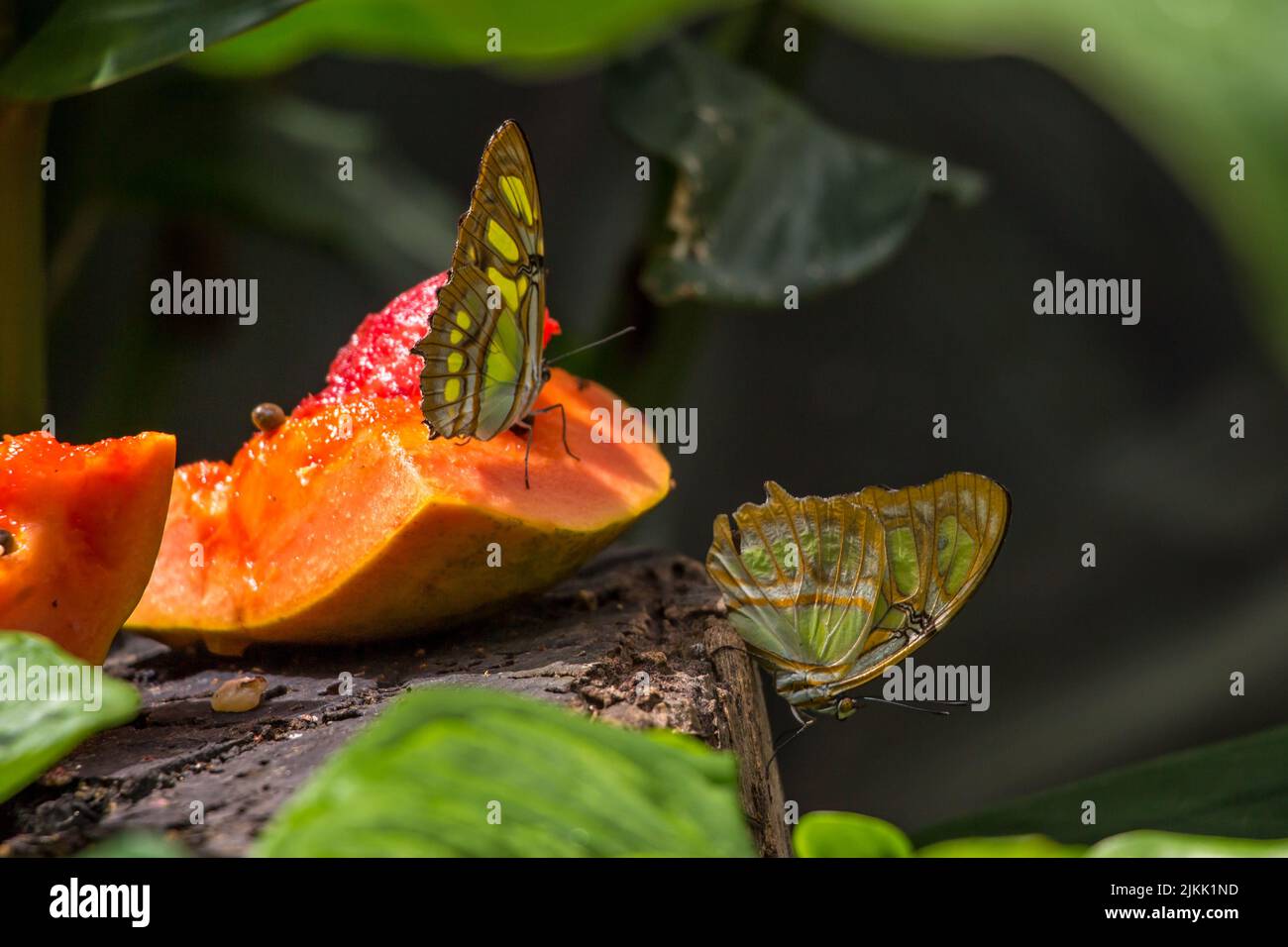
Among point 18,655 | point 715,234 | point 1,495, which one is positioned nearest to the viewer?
point 18,655

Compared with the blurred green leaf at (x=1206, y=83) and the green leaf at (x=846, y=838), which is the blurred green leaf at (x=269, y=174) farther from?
the green leaf at (x=846, y=838)

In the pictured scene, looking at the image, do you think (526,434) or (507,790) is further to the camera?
(526,434)

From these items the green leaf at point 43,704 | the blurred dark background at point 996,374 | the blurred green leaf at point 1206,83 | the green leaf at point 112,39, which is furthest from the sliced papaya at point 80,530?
the blurred dark background at point 996,374

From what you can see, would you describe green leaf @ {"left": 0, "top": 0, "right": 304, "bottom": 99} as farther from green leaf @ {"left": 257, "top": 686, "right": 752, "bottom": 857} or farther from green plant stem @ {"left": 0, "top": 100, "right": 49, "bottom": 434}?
green leaf @ {"left": 257, "top": 686, "right": 752, "bottom": 857}

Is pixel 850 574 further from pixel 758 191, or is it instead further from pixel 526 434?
pixel 758 191

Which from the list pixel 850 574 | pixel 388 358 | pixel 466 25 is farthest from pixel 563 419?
pixel 466 25

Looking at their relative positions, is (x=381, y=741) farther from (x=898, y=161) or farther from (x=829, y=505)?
(x=898, y=161)

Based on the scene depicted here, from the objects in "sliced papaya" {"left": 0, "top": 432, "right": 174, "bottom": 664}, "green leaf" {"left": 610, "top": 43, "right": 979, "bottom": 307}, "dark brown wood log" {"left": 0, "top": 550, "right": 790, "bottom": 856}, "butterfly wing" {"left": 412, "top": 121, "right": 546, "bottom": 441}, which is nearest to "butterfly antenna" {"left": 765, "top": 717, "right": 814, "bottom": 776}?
"dark brown wood log" {"left": 0, "top": 550, "right": 790, "bottom": 856}

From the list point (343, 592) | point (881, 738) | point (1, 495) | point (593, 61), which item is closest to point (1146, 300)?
point (881, 738)
